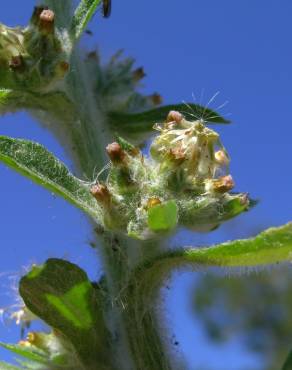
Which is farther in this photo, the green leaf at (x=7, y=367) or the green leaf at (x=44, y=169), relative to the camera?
the green leaf at (x=7, y=367)

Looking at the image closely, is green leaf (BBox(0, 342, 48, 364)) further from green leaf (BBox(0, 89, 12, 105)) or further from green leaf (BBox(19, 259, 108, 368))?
green leaf (BBox(0, 89, 12, 105))

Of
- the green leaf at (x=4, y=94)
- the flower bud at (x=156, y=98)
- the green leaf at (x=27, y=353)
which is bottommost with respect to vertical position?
the green leaf at (x=27, y=353)

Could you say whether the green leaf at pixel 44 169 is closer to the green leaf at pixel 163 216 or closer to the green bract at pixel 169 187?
the green bract at pixel 169 187

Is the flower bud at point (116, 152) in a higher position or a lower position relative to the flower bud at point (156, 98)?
lower

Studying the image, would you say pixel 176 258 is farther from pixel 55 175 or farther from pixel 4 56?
pixel 4 56

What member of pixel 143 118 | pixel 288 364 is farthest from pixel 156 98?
pixel 288 364

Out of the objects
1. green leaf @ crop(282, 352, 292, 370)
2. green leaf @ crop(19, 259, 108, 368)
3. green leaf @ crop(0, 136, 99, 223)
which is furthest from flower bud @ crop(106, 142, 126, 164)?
green leaf @ crop(282, 352, 292, 370)

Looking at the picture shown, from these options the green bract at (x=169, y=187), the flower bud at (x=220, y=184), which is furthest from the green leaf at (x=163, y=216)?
the flower bud at (x=220, y=184)
